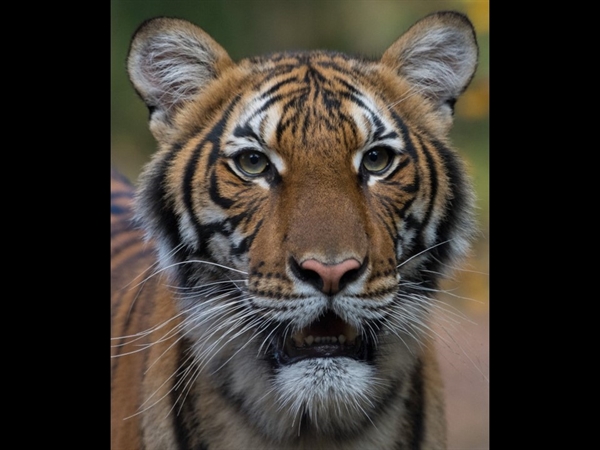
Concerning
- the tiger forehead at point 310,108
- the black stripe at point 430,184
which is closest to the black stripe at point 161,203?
the tiger forehead at point 310,108

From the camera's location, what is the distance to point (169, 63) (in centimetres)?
203

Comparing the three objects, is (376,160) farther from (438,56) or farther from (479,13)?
(479,13)

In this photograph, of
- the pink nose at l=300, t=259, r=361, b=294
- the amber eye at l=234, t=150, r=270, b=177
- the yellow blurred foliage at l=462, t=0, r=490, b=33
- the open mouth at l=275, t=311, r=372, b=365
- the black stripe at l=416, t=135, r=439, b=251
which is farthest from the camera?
the yellow blurred foliage at l=462, t=0, r=490, b=33

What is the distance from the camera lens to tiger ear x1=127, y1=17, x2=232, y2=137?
200 cm

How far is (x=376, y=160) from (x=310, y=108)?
192 millimetres

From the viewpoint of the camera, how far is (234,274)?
1.87 meters

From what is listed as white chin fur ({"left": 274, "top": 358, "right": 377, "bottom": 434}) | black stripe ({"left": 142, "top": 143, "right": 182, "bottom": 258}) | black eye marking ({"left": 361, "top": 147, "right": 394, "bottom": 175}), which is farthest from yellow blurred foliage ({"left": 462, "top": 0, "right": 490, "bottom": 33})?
white chin fur ({"left": 274, "top": 358, "right": 377, "bottom": 434})

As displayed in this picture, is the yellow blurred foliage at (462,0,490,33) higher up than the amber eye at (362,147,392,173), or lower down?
higher up

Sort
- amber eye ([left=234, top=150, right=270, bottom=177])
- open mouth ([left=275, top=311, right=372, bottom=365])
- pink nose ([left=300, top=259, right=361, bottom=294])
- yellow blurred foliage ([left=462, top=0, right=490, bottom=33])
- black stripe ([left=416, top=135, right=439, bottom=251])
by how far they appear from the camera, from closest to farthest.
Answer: pink nose ([left=300, top=259, right=361, bottom=294]) < open mouth ([left=275, top=311, right=372, bottom=365]) < amber eye ([left=234, top=150, right=270, bottom=177]) < black stripe ([left=416, top=135, right=439, bottom=251]) < yellow blurred foliage ([left=462, top=0, right=490, bottom=33])

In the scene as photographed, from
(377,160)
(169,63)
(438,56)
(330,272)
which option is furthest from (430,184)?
(169,63)

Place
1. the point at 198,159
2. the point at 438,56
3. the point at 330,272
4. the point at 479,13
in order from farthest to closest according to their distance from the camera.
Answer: the point at 479,13, the point at 438,56, the point at 198,159, the point at 330,272

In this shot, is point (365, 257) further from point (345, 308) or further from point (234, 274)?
point (234, 274)

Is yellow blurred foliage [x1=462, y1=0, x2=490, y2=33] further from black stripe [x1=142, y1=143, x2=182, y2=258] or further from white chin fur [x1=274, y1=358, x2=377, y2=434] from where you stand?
white chin fur [x1=274, y1=358, x2=377, y2=434]

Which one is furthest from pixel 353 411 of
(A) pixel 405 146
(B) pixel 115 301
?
(B) pixel 115 301
